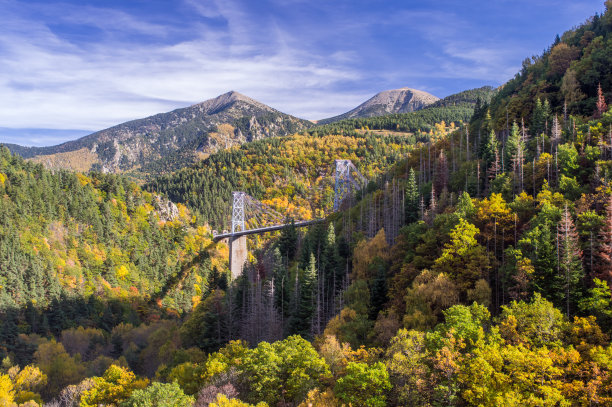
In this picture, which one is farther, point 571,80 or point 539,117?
point 571,80

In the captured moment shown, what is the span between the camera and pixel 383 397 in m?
27.5

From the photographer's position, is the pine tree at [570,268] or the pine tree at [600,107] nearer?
the pine tree at [570,268]

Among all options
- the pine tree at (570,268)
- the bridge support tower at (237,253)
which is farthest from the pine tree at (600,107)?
the bridge support tower at (237,253)

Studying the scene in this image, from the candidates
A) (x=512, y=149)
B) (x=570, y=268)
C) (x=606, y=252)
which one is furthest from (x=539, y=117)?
(x=570, y=268)

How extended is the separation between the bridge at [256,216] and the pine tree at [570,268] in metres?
68.4

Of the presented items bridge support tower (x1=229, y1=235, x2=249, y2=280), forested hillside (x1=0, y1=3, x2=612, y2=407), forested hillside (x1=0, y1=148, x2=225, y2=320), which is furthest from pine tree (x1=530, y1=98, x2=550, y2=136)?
forested hillside (x1=0, y1=148, x2=225, y2=320)

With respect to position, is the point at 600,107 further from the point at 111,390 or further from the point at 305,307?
the point at 111,390

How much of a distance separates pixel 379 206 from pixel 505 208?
32.3 metres

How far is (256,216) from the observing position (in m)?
149

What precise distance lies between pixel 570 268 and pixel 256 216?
121405 millimetres

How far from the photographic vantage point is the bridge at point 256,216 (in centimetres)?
11998

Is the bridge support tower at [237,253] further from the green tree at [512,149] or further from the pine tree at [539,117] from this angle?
the pine tree at [539,117]

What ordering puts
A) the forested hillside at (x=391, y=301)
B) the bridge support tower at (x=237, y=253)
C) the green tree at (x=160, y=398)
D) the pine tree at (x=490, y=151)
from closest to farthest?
the forested hillside at (x=391, y=301)
the green tree at (x=160, y=398)
the pine tree at (x=490, y=151)
the bridge support tower at (x=237, y=253)

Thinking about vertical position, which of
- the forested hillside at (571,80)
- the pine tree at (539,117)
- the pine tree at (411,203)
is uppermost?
the forested hillside at (571,80)
